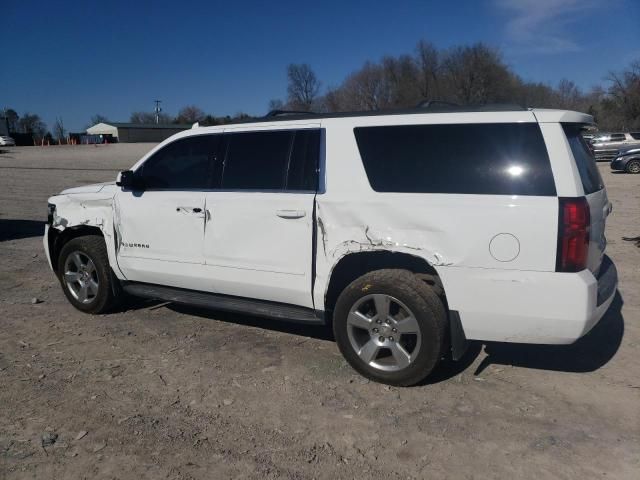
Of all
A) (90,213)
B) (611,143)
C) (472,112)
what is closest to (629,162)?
(611,143)

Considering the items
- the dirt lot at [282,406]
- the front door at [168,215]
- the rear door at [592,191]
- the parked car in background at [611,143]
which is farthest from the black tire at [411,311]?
the parked car in background at [611,143]

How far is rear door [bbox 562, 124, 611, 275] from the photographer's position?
11.4 ft

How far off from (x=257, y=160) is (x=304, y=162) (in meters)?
0.46

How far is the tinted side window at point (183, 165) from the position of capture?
472 centimetres

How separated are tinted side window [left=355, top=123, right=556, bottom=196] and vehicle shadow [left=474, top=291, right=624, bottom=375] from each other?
5.01 ft

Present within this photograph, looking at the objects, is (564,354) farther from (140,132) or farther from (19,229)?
(140,132)

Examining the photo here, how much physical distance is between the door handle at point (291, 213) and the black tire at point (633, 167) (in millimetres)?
23799

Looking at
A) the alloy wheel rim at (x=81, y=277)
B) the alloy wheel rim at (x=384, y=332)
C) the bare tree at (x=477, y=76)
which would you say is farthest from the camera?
the bare tree at (x=477, y=76)

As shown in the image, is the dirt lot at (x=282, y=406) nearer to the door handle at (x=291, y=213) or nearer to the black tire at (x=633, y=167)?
the door handle at (x=291, y=213)

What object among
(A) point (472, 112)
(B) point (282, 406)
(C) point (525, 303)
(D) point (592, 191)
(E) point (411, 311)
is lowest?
(B) point (282, 406)

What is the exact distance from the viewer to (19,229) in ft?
34.8

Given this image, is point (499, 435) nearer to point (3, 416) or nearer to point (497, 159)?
point (497, 159)

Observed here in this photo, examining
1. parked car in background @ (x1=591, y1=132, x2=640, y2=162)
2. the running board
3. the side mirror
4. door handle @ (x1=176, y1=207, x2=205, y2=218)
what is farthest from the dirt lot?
parked car in background @ (x1=591, y1=132, x2=640, y2=162)

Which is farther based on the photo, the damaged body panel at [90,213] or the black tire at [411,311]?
the damaged body panel at [90,213]
